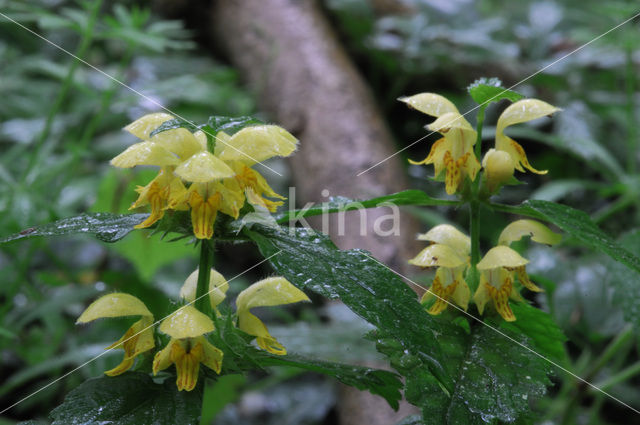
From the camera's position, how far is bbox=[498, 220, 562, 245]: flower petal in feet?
2.07

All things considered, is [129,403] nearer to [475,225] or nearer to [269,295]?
[269,295]

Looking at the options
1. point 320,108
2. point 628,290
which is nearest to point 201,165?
point 628,290

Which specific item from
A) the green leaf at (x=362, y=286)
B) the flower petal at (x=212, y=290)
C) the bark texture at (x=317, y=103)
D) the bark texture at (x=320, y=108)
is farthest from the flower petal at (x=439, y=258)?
the bark texture at (x=317, y=103)

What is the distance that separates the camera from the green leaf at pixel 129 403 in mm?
491

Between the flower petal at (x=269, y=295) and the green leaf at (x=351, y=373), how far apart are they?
0.21ft

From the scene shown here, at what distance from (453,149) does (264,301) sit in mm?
273

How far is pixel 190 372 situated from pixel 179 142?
23 centimetres

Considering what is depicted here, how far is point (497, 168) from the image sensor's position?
594 mm

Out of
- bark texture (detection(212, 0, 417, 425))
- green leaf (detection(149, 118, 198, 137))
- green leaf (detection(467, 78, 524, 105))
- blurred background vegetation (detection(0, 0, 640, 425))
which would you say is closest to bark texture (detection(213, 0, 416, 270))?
bark texture (detection(212, 0, 417, 425))

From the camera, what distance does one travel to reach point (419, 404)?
0.52 meters

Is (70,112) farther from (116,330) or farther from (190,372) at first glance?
(190,372)

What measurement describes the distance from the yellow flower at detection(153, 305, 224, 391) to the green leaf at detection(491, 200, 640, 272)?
0.34 m

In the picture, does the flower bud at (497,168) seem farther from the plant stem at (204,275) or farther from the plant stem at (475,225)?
the plant stem at (204,275)

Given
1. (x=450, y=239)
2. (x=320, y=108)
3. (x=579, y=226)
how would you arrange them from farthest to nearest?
(x=320, y=108) → (x=450, y=239) → (x=579, y=226)
